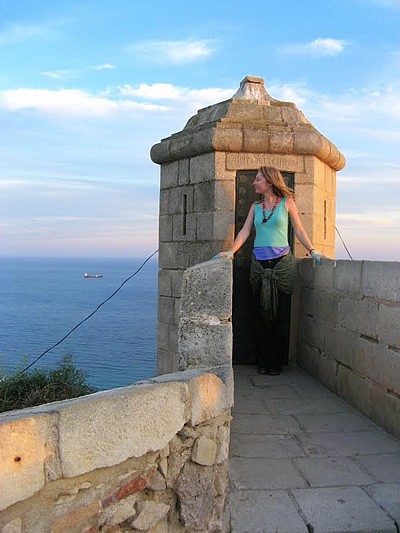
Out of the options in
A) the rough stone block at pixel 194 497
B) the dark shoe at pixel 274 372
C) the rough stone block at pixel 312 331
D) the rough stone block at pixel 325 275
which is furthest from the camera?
the dark shoe at pixel 274 372

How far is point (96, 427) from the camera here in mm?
2465

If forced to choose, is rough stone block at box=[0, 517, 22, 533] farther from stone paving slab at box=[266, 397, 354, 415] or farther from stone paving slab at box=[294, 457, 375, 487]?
stone paving slab at box=[266, 397, 354, 415]

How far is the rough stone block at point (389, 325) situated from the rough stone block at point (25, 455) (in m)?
2.77

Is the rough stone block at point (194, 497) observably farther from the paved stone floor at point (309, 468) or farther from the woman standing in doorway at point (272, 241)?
the woman standing in doorway at point (272, 241)

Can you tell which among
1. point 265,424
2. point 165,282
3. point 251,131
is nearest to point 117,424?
point 265,424

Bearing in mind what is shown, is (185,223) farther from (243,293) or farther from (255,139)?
(255,139)

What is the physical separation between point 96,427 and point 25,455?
351 millimetres

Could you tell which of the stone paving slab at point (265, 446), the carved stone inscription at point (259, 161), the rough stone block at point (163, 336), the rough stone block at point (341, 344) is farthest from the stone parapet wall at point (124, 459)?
the rough stone block at point (163, 336)

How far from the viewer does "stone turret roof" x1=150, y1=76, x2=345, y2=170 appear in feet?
20.8

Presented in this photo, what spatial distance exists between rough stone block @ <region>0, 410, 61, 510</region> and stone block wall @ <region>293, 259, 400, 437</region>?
2758mm

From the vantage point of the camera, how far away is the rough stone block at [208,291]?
3834 mm

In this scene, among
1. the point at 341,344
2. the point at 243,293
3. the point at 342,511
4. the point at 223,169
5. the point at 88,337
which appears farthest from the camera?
the point at 88,337

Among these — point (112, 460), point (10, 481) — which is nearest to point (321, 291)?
point (112, 460)

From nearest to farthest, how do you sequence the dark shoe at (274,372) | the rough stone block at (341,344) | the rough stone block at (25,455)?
the rough stone block at (25,455)
the rough stone block at (341,344)
the dark shoe at (274,372)
